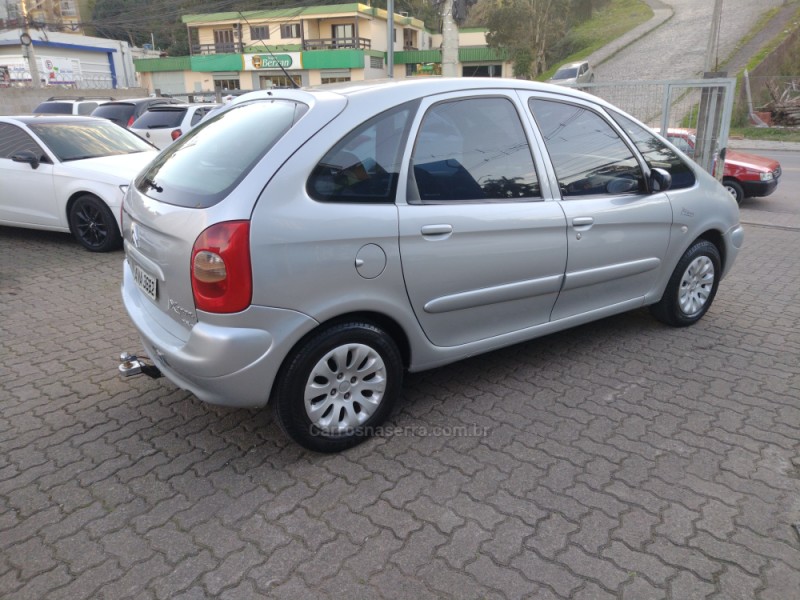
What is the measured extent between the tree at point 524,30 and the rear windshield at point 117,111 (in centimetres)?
3604

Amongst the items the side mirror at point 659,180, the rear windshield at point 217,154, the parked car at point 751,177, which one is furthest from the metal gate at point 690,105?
the rear windshield at point 217,154

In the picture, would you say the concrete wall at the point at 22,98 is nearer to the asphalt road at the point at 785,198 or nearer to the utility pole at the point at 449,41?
the utility pole at the point at 449,41

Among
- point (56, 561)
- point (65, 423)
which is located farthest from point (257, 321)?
point (65, 423)

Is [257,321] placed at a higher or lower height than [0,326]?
higher

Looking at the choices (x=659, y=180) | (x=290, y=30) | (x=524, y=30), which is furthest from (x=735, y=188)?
(x=290, y=30)

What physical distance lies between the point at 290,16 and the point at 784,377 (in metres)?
49.0

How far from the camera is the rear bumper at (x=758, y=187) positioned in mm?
10211

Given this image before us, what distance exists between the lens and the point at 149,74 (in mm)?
54719

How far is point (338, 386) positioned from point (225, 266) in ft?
2.65

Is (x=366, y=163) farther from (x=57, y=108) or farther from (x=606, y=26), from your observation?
(x=606, y=26)

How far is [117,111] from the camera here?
14711mm

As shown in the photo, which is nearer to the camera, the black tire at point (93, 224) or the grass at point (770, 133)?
the black tire at point (93, 224)

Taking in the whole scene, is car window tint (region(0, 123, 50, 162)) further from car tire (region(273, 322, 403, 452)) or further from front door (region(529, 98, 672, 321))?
front door (region(529, 98, 672, 321))

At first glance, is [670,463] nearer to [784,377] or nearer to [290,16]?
[784,377]
